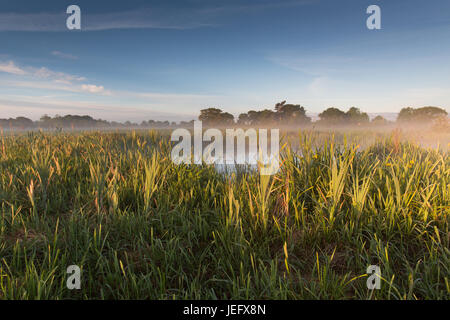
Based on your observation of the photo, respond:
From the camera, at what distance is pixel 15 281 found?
1884 millimetres

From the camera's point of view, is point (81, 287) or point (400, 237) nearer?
point (81, 287)

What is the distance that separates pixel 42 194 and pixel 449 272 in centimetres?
→ 459

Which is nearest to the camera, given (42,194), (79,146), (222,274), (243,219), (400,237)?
(222,274)

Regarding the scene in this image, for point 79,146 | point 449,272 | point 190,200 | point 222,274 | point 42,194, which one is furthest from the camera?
point 79,146

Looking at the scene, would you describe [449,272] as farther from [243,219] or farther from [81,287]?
[81,287]
